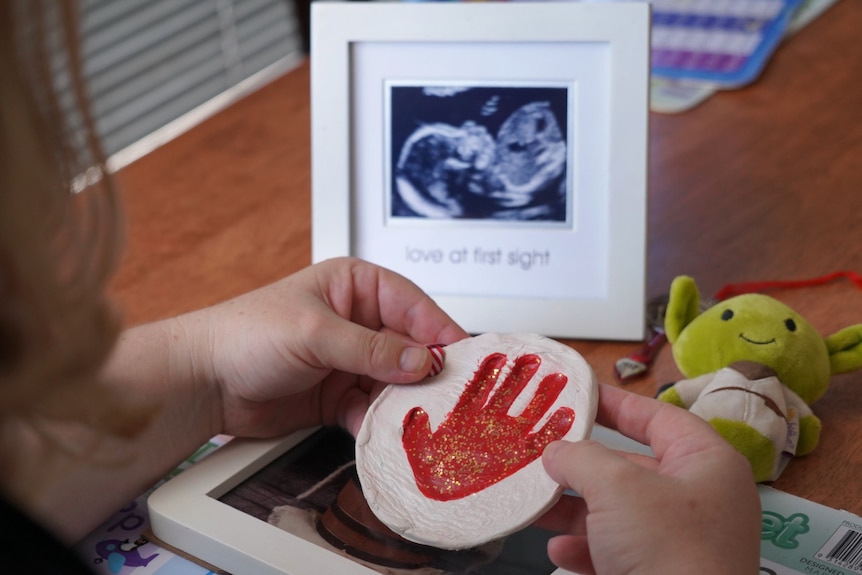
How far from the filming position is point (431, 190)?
1028 mm

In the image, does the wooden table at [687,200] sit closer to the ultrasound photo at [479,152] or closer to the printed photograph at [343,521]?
the ultrasound photo at [479,152]

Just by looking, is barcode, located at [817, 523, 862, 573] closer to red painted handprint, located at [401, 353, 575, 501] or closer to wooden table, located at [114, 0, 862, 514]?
wooden table, located at [114, 0, 862, 514]

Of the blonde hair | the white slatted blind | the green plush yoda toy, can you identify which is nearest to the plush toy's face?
the green plush yoda toy

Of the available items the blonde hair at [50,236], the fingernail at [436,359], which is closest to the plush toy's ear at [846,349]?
the fingernail at [436,359]

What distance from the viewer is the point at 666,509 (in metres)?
0.63

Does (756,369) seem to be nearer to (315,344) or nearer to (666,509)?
(666,509)

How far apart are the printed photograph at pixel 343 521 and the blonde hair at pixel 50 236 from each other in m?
0.25

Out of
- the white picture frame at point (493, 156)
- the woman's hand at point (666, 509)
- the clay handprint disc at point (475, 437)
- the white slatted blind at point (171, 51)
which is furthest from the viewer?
the white slatted blind at point (171, 51)

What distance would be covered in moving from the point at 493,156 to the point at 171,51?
1.56 meters

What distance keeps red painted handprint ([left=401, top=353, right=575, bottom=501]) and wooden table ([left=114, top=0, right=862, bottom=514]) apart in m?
0.19

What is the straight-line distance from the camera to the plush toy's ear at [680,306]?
914mm

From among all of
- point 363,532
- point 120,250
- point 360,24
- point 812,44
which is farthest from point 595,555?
point 812,44

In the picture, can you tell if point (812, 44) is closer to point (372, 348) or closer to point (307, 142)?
point (307, 142)

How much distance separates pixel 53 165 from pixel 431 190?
1.87 ft
